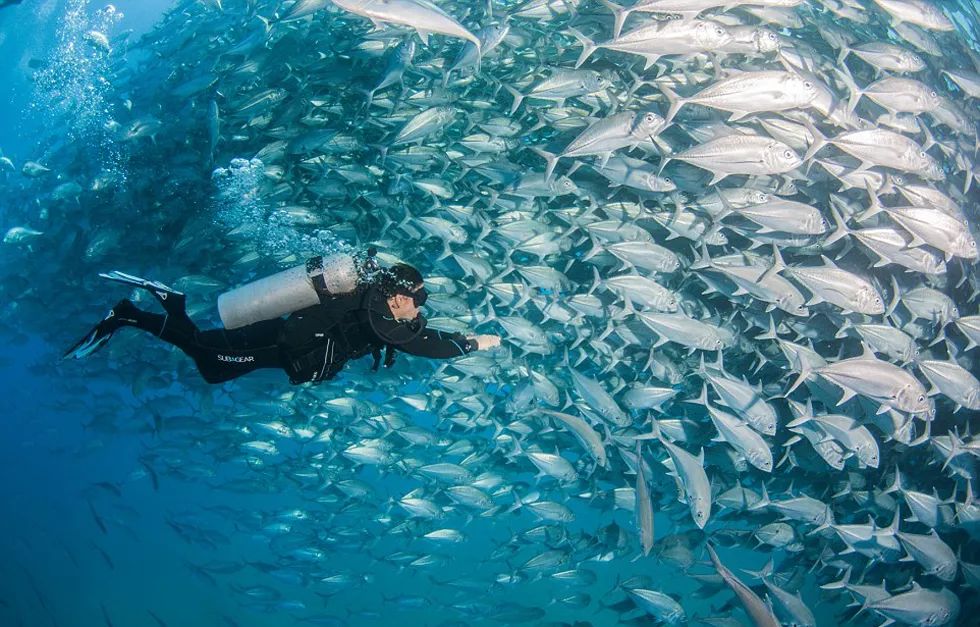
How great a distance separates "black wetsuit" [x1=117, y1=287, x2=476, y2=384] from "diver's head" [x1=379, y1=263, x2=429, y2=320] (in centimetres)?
6

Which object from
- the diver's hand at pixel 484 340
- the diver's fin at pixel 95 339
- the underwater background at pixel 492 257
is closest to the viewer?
the diver's hand at pixel 484 340

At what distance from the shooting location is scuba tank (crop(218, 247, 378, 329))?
12.8 feet

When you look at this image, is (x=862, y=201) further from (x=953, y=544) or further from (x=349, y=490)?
(x=349, y=490)

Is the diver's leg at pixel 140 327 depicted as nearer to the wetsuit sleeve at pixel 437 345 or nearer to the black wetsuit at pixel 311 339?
the black wetsuit at pixel 311 339

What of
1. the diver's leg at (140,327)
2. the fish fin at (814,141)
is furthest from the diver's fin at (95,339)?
the fish fin at (814,141)

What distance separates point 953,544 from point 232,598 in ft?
66.2

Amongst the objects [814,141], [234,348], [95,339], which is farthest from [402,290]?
[814,141]

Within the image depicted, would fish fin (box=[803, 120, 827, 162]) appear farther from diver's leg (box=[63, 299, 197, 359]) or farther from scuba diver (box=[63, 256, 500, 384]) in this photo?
diver's leg (box=[63, 299, 197, 359])

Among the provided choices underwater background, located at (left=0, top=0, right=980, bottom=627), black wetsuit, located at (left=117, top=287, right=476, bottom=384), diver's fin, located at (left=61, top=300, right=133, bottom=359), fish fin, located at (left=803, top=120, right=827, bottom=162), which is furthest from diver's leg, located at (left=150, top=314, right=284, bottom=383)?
fish fin, located at (left=803, top=120, right=827, bottom=162)

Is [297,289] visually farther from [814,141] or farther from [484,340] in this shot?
[814,141]

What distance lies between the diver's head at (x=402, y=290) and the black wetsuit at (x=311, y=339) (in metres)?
0.06

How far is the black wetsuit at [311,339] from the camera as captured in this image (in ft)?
12.3

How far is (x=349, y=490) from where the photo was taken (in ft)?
30.5

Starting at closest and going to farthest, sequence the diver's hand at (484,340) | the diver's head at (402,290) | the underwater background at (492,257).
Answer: the diver's head at (402,290) → the diver's hand at (484,340) → the underwater background at (492,257)
